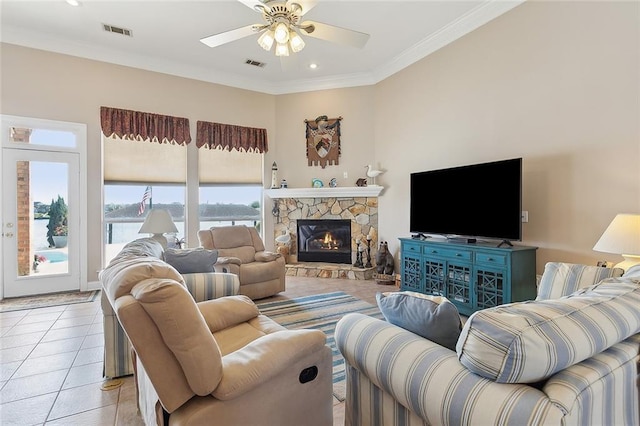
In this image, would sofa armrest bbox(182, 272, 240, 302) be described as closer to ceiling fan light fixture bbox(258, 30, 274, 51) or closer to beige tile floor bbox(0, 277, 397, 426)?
beige tile floor bbox(0, 277, 397, 426)

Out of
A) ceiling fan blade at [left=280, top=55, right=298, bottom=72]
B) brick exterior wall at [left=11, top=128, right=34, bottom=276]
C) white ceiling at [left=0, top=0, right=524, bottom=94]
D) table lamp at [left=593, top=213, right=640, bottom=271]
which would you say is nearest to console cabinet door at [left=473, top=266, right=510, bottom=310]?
table lamp at [left=593, top=213, right=640, bottom=271]

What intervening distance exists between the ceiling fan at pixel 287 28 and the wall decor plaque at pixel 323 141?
2684 millimetres

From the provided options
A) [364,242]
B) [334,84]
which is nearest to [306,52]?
[334,84]

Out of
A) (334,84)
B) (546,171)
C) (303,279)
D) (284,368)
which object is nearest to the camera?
(284,368)

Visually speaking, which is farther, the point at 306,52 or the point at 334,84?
the point at 334,84

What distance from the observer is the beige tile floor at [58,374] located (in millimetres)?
1931

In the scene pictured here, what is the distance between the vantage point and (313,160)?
6.01 m

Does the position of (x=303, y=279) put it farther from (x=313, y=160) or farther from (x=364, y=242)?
(x=313, y=160)

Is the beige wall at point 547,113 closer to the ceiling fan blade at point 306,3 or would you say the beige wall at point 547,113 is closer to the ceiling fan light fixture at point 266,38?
the ceiling fan blade at point 306,3

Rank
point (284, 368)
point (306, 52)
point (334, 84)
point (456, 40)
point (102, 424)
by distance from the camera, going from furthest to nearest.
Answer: point (334, 84)
point (306, 52)
point (456, 40)
point (102, 424)
point (284, 368)

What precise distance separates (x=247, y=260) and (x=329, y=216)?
1.84m

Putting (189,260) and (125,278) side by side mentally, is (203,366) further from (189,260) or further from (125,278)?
(189,260)

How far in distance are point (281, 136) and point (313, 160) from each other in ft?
2.62

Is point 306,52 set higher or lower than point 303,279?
higher
